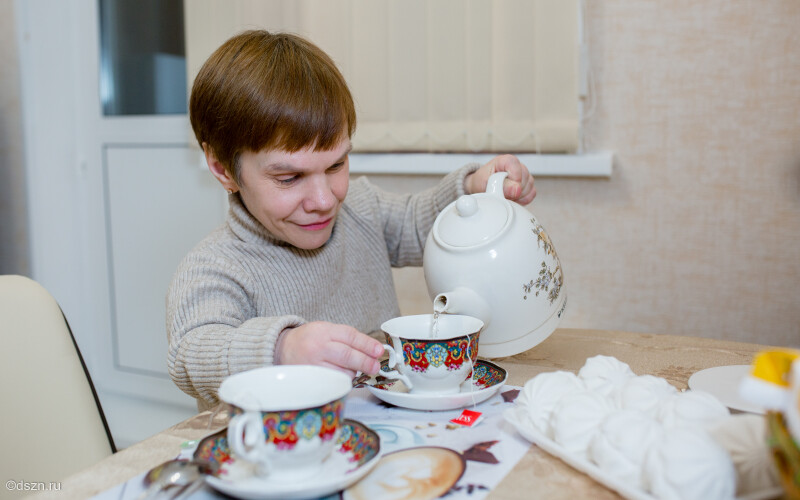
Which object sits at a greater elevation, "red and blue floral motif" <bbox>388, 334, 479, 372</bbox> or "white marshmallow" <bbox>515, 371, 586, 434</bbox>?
"red and blue floral motif" <bbox>388, 334, 479, 372</bbox>

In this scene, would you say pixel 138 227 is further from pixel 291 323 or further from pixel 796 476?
pixel 796 476

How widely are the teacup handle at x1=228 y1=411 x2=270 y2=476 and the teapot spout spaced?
1.01ft

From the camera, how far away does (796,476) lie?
36cm

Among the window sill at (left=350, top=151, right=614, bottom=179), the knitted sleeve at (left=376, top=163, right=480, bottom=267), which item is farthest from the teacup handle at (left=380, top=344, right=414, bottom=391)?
the window sill at (left=350, top=151, right=614, bottom=179)

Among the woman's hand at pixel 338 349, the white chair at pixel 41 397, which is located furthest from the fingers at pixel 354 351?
the white chair at pixel 41 397

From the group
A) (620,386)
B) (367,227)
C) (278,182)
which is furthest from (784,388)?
(367,227)

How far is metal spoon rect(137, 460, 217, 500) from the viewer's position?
511mm

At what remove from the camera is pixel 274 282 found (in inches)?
40.9

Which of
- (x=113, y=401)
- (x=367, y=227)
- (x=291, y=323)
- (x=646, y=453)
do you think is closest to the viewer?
(x=646, y=453)

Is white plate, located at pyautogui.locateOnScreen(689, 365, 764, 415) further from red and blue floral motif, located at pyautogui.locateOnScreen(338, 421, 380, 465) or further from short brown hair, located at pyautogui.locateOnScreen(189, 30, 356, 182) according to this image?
short brown hair, located at pyautogui.locateOnScreen(189, 30, 356, 182)

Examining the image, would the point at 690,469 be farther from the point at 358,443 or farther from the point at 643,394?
the point at 358,443

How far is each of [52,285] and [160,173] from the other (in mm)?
615

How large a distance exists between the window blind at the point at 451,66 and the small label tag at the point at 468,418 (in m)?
0.86

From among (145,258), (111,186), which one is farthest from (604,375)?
(111,186)
